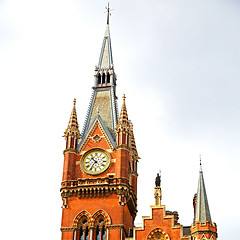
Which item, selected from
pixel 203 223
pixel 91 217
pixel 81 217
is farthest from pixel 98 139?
pixel 203 223

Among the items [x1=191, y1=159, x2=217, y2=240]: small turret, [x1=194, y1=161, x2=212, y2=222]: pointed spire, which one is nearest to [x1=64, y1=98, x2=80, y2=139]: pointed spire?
[x1=194, y1=161, x2=212, y2=222]: pointed spire

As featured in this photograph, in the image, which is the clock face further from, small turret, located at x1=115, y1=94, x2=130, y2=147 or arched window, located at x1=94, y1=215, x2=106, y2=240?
arched window, located at x1=94, y1=215, x2=106, y2=240

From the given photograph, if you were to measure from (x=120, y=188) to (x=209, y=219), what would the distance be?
395 inches

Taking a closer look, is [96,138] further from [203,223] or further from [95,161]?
[203,223]

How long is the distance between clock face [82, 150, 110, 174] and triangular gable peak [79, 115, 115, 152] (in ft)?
2.82

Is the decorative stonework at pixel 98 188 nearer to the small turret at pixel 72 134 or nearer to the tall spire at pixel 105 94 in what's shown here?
the small turret at pixel 72 134

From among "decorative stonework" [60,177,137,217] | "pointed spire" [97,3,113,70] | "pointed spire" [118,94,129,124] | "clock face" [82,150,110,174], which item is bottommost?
"decorative stonework" [60,177,137,217]

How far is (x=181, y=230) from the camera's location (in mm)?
59906

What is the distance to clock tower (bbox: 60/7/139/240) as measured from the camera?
62531mm

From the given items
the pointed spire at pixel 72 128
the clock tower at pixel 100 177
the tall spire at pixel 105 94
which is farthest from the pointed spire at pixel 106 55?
the pointed spire at pixel 72 128

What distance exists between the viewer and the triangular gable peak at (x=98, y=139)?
6743 cm

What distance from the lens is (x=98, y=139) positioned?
67.9 m

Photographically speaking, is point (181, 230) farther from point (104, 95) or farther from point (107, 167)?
point (104, 95)

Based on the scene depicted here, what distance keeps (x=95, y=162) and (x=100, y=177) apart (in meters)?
2.06
